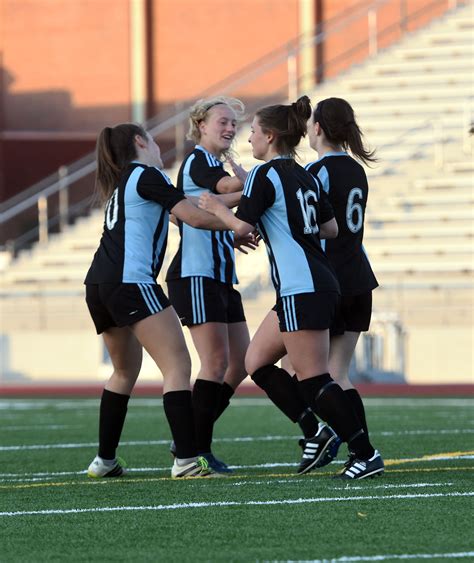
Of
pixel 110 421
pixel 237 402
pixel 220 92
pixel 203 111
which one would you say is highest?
pixel 220 92

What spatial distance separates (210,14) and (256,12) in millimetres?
1059

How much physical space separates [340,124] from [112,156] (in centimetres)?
108

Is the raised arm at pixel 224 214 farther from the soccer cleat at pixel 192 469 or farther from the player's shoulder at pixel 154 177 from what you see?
the soccer cleat at pixel 192 469

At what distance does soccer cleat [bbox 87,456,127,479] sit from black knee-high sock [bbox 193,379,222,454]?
45 centimetres

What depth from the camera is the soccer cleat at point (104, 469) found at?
22.2 feet

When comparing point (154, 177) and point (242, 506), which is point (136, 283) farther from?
point (242, 506)

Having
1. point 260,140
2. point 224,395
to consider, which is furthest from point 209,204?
point 224,395

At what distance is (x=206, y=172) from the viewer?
6.95 meters

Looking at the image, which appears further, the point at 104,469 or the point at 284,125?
the point at 104,469

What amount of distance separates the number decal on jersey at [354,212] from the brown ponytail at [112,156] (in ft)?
3.40

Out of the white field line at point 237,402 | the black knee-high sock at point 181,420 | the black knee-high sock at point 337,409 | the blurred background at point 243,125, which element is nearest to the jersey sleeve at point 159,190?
the black knee-high sock at point 181,420

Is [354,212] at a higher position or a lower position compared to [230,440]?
higher

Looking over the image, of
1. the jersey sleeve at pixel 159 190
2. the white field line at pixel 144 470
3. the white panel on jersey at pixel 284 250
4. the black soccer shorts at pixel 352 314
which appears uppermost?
the jersey sleeve at pixel 159 190

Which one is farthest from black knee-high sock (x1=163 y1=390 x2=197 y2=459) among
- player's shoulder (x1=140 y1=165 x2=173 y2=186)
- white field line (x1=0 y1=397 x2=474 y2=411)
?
white field line (x1=0 y1=397 x2=474 y2=411)
